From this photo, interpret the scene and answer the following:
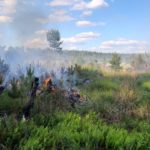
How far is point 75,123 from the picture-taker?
293 inches

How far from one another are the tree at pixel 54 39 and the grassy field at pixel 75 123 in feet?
82.9

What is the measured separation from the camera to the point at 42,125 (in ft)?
24.0

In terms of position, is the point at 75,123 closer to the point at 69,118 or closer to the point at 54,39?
the point at 69,118

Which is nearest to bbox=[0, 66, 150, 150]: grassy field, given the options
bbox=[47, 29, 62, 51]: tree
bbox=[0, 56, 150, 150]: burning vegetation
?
bbox=[0, 56, 150, 150]: burning vegetation

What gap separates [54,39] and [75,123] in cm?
3001

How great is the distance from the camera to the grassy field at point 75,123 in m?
6.38

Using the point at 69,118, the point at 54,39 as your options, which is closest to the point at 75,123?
the point at 69,118

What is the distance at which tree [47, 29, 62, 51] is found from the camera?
36219mm

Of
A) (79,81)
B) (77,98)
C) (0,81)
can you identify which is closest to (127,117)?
(77,98)

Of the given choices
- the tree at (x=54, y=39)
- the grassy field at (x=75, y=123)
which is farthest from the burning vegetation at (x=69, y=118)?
the tree at (x=54, y=39)

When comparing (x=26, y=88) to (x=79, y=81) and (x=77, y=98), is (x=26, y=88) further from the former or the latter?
(x=79, y=81)

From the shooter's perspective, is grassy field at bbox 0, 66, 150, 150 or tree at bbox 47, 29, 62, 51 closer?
grassy field at bbox 0, 66, 150, 150

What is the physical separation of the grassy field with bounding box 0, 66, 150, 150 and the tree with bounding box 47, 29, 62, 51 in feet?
82.9

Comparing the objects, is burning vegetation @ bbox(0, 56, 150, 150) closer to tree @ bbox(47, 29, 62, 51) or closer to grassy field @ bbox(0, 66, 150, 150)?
grassy field @ bbox(0, 66, 150, 150)
